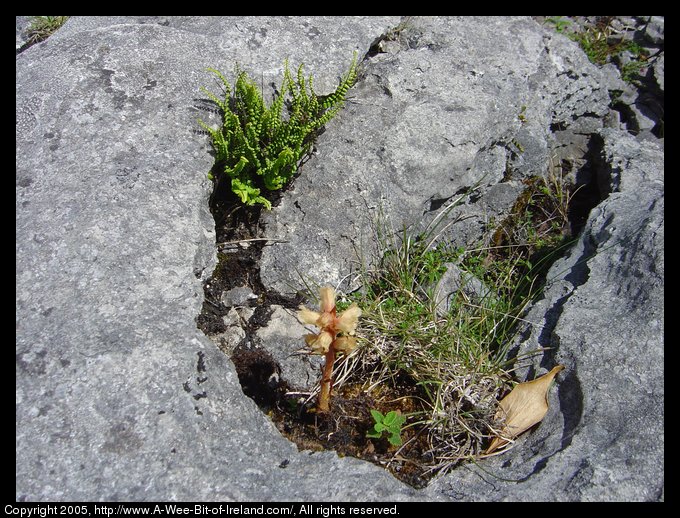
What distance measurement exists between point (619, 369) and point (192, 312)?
2.38m

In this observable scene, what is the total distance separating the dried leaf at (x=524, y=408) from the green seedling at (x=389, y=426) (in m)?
0.52

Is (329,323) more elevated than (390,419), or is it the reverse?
(329,323)

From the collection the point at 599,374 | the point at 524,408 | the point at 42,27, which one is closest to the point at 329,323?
the point at 524,408

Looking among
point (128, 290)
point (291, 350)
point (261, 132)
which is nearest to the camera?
point (128, 290)

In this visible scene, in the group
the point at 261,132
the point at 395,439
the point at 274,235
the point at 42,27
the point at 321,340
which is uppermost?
the point at 42,27

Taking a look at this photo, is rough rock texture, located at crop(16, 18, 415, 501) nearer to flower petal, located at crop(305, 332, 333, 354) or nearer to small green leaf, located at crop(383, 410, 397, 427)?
small green leaf, located at crop(383, 410, 397, 427)

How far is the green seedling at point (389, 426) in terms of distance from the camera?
136 inches

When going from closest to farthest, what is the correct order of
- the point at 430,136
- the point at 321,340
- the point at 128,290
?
1. the point at 321,340
2. the point at 128,290
3. the point at 430,136

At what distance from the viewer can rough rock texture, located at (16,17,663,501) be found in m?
3.03

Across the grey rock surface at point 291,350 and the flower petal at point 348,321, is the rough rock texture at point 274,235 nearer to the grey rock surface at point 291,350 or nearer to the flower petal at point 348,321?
the grey rock surface at point 291,350

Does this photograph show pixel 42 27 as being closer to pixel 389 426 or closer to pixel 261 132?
pixel 261 132

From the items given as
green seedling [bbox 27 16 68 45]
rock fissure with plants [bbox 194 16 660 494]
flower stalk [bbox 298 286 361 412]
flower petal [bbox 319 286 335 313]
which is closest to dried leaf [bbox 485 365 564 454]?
rock fissure with plants [bbox 194 16 660 494]

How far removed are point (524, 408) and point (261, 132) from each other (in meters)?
2.41

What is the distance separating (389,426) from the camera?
3.48m
